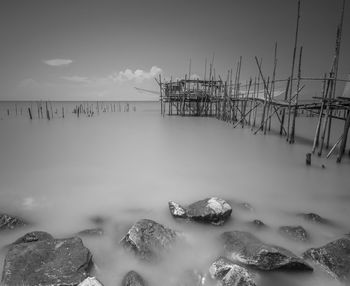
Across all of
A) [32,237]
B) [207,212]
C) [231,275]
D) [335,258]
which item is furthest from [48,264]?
[335,258]

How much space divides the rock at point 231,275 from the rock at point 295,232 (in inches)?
49.9

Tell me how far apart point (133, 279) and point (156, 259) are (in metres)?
0.49

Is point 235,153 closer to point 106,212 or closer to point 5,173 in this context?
point 106,212

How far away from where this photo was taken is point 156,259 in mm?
3197

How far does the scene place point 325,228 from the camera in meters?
4.01

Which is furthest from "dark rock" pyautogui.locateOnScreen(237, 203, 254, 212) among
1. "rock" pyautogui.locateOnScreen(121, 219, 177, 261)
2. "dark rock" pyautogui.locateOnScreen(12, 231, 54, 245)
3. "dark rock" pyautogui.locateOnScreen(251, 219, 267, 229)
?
"dark rock" pyautogui.locateOnScreen(12, 231, 54, 245)

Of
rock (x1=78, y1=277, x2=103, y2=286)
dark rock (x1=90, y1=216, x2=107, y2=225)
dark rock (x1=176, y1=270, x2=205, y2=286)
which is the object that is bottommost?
dark rock (x1=90, y1=216, x2=107, y2=225)

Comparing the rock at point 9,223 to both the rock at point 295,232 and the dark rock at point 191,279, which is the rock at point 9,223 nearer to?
the dark rock at point 191,279

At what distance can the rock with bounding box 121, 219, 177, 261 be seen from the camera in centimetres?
325

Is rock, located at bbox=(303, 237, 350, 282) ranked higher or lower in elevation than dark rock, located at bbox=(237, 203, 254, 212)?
higher

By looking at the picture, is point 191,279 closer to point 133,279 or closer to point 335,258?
point 133,279

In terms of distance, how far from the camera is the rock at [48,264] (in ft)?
8.48

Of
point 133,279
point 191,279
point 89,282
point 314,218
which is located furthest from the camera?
point 314,218

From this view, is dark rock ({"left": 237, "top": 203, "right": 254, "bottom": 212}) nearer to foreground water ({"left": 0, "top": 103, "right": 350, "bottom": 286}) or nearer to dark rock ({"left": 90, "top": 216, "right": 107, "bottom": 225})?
foreground water ({"left": 0, "top": 103, "right": 350, "bottom": 286})
